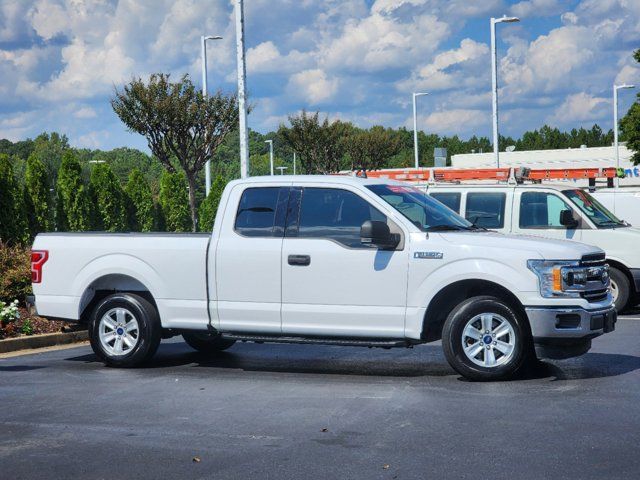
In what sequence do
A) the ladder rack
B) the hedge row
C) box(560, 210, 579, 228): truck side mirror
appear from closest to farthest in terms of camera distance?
box(560, 210, 579, 228): truck side mirror
the ladder rack
the hedge row

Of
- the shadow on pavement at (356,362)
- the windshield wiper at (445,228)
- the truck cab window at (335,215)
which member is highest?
the truck cab window at (335,215)

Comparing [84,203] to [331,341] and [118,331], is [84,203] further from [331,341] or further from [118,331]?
[331,341]

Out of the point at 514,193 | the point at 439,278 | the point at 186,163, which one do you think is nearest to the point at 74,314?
the point at 439,278

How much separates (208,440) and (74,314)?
449cm

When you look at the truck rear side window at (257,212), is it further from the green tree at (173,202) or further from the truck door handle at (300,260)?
the green tree at (173,202)

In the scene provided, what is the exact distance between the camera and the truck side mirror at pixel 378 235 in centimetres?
978

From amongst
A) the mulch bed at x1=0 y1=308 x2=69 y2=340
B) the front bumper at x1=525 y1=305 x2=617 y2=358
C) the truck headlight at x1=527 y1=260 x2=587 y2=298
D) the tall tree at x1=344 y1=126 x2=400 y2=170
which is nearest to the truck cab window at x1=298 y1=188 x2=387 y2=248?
the truck headlight at x1=527 y1=260 x2=587 y2=298

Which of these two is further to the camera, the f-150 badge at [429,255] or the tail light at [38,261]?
the tail light at [38,261]

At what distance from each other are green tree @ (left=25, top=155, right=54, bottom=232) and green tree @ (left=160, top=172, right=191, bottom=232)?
439 inches

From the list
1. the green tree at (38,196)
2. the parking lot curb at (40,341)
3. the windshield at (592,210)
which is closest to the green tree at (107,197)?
the green tree at (38,196)

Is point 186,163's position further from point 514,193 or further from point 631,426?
point 631,426

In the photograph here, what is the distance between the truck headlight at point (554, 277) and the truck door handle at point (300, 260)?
2.20 metres

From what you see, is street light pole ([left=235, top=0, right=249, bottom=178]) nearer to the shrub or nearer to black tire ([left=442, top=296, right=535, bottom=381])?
the shrub

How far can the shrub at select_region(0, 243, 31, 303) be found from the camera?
52.7 feet
